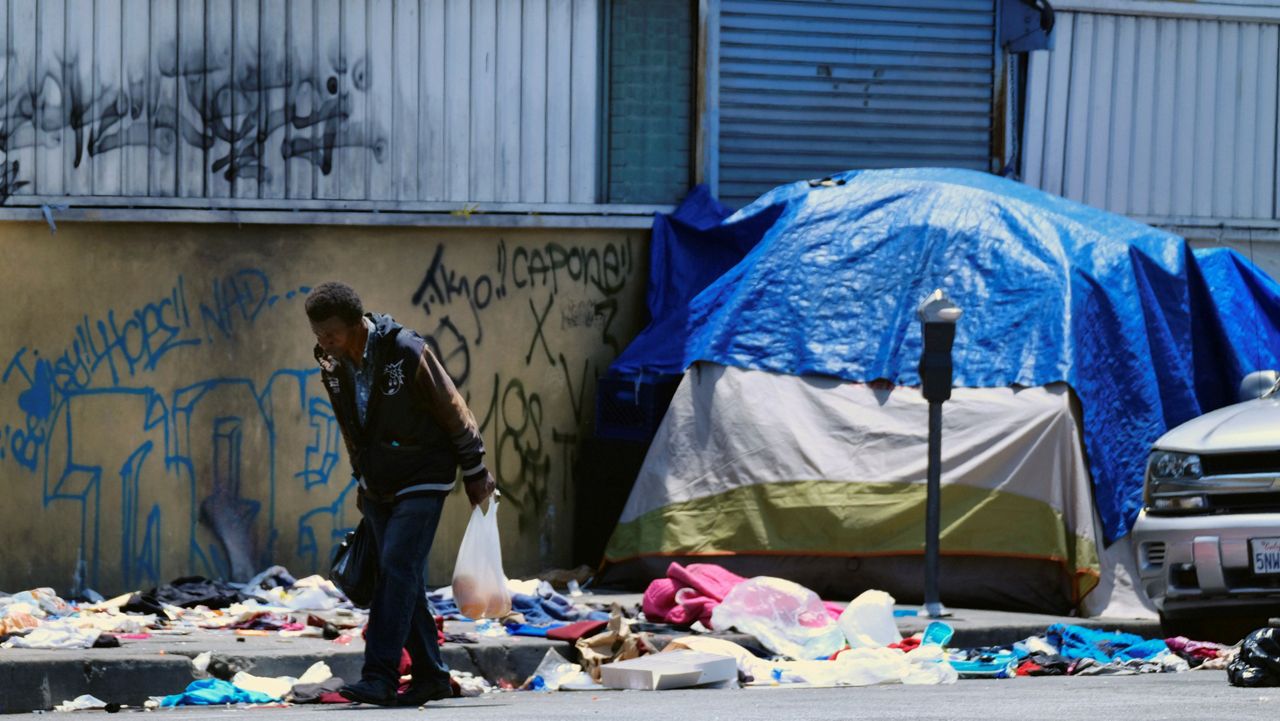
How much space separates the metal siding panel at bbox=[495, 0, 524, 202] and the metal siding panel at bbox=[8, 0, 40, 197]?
9.49 feet

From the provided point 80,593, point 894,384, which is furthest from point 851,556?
point 80,593

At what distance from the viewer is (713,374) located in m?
13.0

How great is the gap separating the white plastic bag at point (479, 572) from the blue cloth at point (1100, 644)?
321cm

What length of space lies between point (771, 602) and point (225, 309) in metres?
3.81

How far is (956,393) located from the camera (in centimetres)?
1255

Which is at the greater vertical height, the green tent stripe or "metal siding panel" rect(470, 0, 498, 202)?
"metal siding panel" rect(470, 0, 498, 202)

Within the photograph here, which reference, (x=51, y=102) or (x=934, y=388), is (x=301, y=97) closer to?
(x=51, y=102)

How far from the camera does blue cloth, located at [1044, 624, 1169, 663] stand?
10.5 metres

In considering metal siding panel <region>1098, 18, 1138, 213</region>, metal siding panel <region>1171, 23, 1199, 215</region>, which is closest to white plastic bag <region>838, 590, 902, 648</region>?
metal siding panel <region>1098, 18, 1138, 213</region>

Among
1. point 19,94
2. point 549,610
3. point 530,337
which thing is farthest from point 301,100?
point 549,610

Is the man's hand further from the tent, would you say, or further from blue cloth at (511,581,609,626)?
the tent

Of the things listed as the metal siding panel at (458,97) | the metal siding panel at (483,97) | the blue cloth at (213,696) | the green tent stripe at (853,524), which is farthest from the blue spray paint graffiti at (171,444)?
the blue cloth at (213,696)

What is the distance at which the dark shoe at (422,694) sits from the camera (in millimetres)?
8461

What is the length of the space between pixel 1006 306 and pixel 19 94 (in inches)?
229
